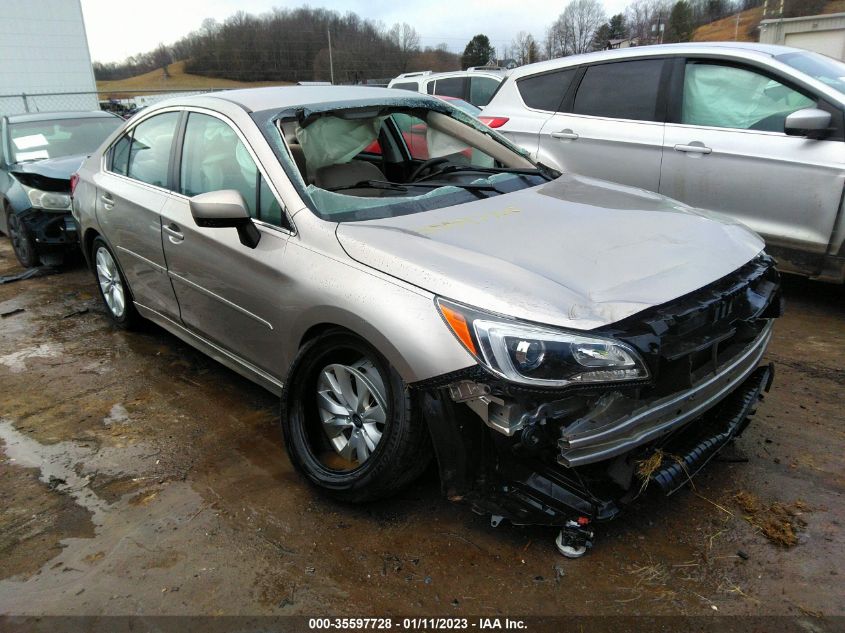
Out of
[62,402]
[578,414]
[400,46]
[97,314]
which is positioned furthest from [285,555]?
[400,46]

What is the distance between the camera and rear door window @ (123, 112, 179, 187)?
3.74 metres

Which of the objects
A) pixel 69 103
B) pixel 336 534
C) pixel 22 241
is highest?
pixel 69 103

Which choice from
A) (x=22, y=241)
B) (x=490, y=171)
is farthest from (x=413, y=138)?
(x=22, y=241)

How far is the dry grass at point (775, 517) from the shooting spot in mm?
2367

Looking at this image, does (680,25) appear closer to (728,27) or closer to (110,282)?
(728,27)

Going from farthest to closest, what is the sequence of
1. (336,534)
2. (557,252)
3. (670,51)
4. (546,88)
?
1. (546,88)
2. (670,51)
3. (336,534)
4. (557,252)

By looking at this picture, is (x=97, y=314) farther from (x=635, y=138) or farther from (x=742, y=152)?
(x=742, y=152)

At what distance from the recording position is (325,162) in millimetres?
3219

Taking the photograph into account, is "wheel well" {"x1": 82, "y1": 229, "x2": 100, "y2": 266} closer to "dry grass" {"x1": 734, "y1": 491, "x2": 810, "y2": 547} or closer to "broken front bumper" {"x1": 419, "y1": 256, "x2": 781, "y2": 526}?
"broken front bumper" {"x1": 419, "y1": 256, "x2": 781, "y2": 526}

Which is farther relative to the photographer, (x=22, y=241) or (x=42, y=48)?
(x=42, y=48)

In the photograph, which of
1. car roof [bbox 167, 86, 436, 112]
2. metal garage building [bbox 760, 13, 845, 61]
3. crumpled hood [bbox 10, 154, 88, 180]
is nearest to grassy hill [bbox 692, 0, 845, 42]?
metal garage building [bbox 760, 13, 845, 61]

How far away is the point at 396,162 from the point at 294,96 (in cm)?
76

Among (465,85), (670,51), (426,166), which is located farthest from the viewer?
(465,85)

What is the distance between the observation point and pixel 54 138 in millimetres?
7332
